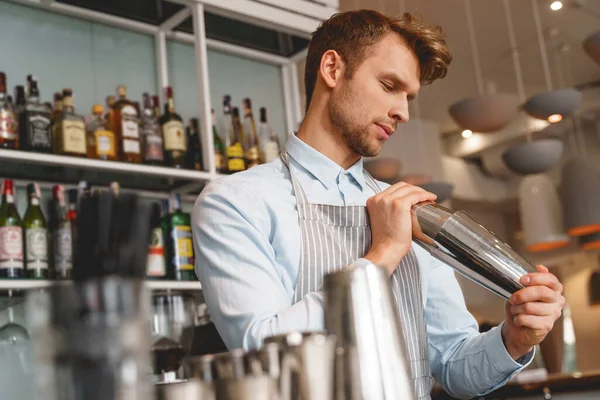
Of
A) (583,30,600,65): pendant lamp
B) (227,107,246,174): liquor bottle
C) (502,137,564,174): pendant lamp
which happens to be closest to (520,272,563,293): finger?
(227,107,246,174): liquor bottle

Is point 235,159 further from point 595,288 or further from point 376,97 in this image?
point 595,288

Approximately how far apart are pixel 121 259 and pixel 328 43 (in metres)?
1.04

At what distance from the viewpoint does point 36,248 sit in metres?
1.94

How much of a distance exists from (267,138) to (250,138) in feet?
0.21

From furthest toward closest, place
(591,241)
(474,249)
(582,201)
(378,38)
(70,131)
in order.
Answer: (591,241)
(582,201)
(70,131)
(378,38)
(474,249)

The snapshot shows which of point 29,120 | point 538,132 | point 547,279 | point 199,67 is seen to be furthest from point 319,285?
point 538,132

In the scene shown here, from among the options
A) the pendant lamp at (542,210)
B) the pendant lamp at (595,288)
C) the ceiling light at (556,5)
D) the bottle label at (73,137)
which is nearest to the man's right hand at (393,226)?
the bottle label at (73,137)

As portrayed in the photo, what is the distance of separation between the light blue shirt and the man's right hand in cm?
7

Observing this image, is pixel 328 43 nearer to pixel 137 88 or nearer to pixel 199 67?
pixel 199 67

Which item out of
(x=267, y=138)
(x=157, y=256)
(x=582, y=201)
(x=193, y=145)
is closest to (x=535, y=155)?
(x=582, y=201)

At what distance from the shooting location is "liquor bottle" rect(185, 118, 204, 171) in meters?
2.44

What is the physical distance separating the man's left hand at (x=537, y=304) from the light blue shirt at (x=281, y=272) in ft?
0.42

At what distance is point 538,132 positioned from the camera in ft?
19.6

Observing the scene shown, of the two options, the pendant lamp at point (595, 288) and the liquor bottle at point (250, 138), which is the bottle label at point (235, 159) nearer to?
the liquor bottle at point (250, 138)
